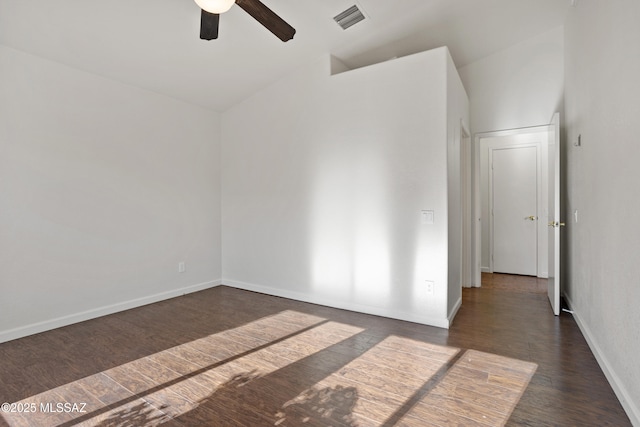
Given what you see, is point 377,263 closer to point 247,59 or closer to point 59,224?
point 247,59

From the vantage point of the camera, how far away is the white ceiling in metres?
2.73

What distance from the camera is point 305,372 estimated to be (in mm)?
2330

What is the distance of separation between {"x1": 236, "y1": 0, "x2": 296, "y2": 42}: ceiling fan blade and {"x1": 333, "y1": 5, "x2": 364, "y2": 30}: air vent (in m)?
0.85

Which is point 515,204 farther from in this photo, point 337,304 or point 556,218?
point 337,304

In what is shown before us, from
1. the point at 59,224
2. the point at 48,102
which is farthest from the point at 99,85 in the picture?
the point at 59,224

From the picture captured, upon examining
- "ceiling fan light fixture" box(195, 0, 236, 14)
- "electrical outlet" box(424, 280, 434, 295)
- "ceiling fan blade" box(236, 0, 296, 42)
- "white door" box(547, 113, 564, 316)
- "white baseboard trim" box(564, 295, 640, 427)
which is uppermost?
"ceiling fan blade" box(236, 0, 296, 42)

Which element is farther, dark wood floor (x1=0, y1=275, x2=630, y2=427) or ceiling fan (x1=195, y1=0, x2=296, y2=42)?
ceiling fan (x1=195, y1=0, x2=296, y2=42)

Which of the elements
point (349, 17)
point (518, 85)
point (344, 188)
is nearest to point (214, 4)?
point (349, 17)

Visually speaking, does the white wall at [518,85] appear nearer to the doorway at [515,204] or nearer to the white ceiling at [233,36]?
the white ceiling at [233,36]

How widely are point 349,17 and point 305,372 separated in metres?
3.22

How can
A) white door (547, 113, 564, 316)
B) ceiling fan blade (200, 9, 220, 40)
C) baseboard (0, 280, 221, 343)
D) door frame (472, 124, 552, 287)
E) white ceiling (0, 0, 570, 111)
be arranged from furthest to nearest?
door frame (472, 124, 552, 287)
white door (547, 113, 564, 316)
baseboard (0, 280, 221, 343)
white ceiling (0, 0, 570, 111)
ceiling fan blade (200, 9, 220, 40)

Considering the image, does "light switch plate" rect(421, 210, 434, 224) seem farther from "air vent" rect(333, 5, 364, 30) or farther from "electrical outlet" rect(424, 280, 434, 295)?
"air vent" rect(333, 5, 364, 30)

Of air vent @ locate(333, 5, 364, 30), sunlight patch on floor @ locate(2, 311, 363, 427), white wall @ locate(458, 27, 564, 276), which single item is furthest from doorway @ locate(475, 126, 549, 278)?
sunlight patch on floor @ locate(2, 311, 363, 427)

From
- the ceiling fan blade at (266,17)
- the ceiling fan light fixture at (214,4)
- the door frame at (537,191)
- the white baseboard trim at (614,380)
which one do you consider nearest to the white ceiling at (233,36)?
the ceiling fan blade at (266,17)
